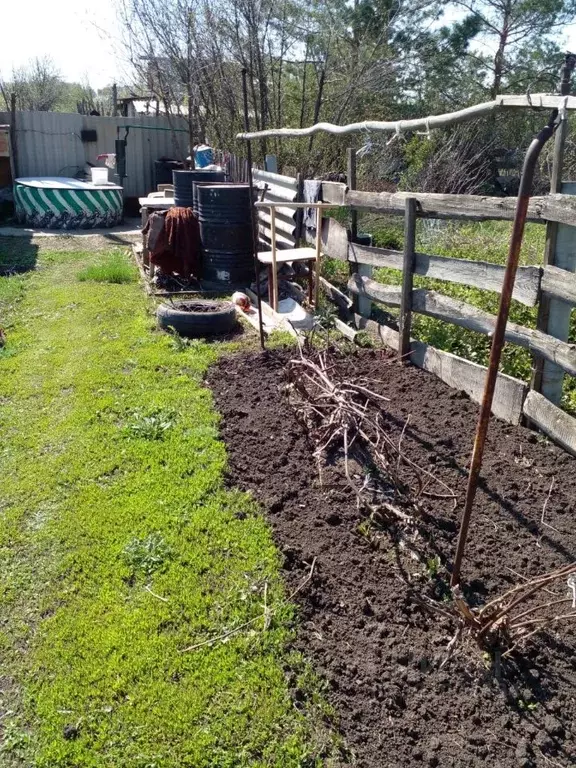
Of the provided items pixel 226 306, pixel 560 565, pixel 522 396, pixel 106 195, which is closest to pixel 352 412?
pixel 522 396

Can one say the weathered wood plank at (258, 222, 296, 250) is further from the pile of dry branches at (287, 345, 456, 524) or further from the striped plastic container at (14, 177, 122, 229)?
the striped plastic container at (14, 177, 122, 229)

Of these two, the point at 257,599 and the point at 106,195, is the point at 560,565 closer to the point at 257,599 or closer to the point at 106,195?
the point at 257,599

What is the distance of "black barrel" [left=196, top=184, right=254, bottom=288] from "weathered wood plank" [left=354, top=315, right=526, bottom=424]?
2678 millimetres

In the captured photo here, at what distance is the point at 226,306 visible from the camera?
715 centimetres

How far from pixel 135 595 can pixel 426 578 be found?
1.31 m

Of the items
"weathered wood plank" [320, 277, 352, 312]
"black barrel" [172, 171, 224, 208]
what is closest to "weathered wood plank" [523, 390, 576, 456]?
"weathered wood plank" [320, 277, 352, 312]

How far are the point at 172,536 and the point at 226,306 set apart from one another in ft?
13.0

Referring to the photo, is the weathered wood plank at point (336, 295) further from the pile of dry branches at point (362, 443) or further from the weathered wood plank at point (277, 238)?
the pile of dry branches at point (362, 443)

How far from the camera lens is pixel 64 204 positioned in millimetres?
13398

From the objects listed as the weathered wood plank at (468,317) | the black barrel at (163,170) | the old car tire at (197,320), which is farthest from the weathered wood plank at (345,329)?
the black barrel at (163,170)

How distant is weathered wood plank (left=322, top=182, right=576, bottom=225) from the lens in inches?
157

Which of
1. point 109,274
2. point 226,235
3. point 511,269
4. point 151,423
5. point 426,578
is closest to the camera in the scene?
point 511,269

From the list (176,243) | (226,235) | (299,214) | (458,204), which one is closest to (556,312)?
(458,204)

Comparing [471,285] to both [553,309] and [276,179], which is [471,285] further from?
[276,179]
